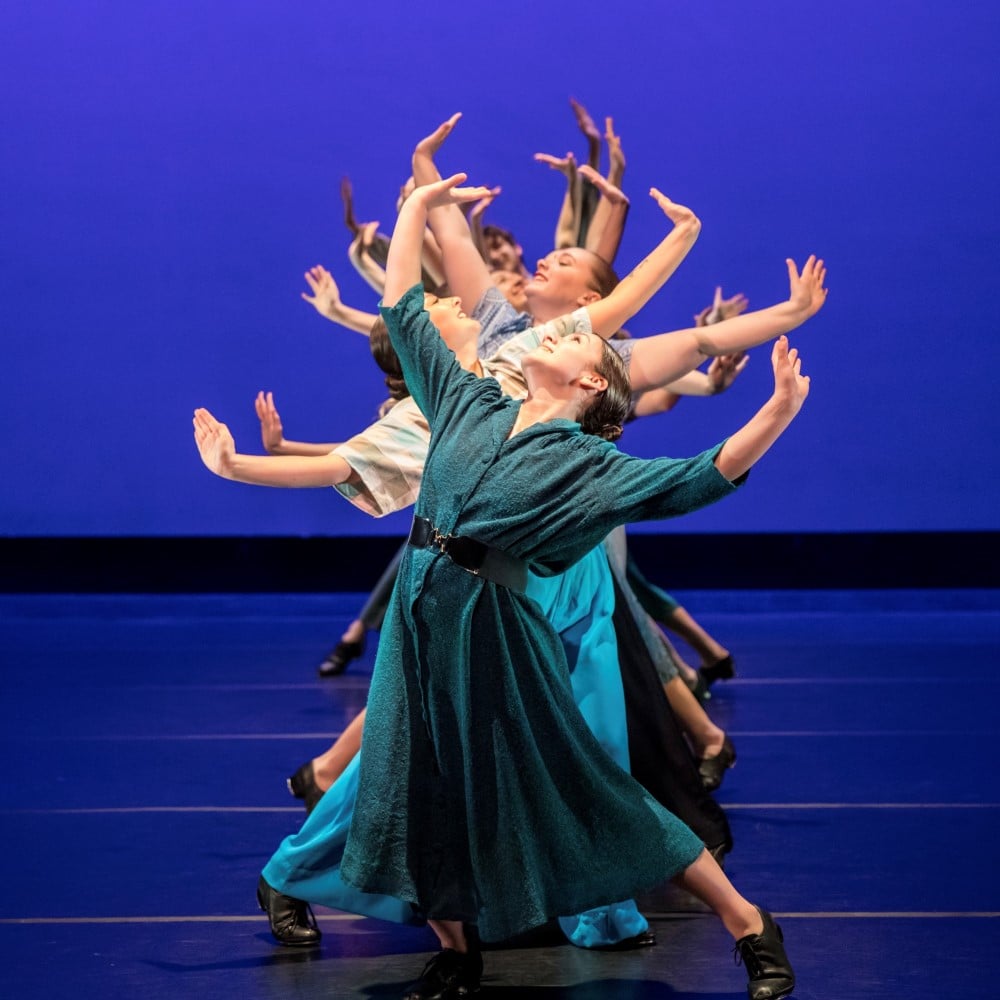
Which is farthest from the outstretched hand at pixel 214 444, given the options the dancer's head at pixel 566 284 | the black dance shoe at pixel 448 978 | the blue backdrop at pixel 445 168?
the blue backdrop at pixel 445 168

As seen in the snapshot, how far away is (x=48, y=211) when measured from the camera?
660cm

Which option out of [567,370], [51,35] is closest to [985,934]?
[567,370]

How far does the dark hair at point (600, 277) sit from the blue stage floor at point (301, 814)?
42.2 inches

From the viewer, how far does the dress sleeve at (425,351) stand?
Answer: 87.8 inches

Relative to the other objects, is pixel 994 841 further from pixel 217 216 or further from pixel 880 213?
pixel 217 216

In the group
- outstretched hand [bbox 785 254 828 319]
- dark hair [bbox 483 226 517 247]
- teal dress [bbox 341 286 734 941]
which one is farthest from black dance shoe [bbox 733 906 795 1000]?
dark hair [bbox 483 226 517 247]

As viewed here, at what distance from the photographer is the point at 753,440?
6.49ft

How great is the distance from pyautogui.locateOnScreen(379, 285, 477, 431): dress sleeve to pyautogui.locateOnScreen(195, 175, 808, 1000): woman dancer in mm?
26

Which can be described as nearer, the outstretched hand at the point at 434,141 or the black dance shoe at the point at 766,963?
the black dance shoe at the point at 766,963

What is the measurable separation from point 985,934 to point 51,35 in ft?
17.9

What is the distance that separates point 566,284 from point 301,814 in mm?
1234

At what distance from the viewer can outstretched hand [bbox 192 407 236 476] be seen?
2.12 meters

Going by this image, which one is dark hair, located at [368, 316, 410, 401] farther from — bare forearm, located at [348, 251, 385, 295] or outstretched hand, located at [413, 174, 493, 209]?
bare forearm, located at [348, 251, 385, 295]

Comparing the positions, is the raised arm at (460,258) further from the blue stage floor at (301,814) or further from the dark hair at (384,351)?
the blue stage floor at (301,814)
